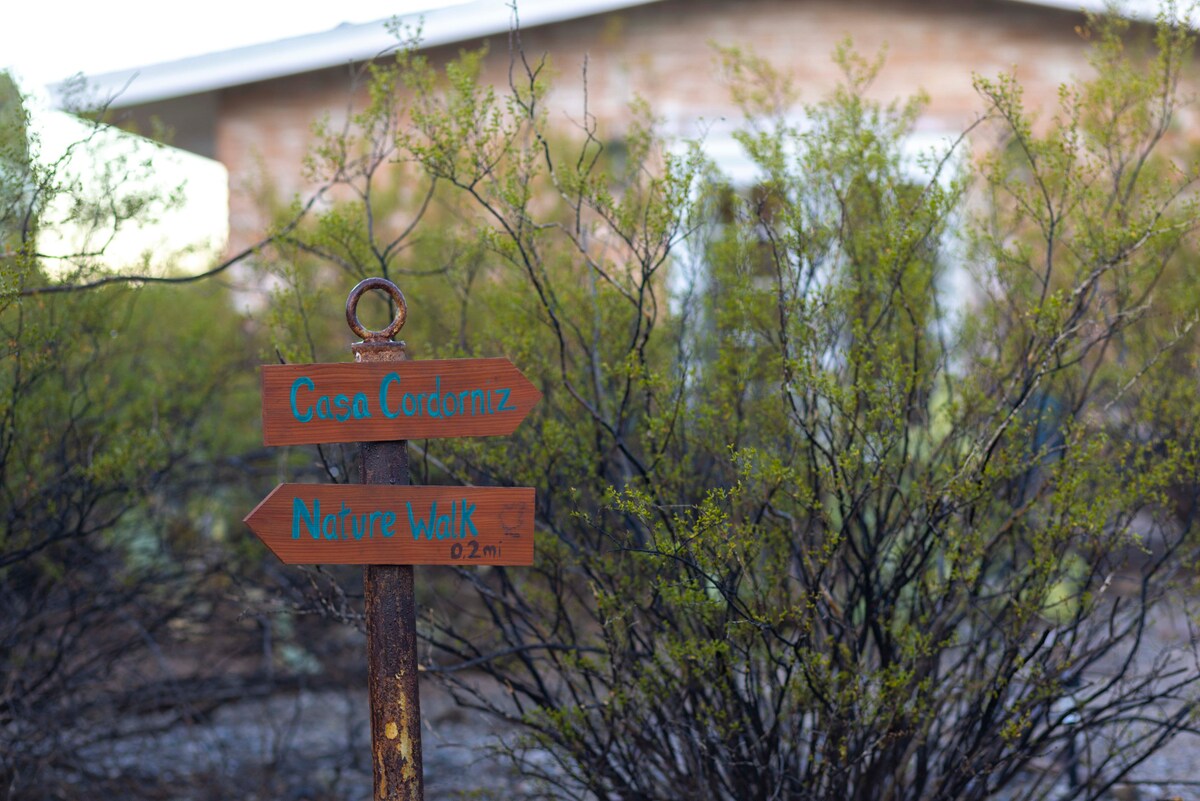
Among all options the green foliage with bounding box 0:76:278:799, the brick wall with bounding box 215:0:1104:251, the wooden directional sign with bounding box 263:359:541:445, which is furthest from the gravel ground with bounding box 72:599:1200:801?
the brick wall with bounding box 215:0:1104:251

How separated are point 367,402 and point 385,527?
0.97 ft

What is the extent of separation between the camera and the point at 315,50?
9438 mm

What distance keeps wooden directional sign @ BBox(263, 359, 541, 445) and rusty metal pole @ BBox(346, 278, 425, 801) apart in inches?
2.5

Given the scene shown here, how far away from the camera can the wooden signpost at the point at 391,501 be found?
2.72m

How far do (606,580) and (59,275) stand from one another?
7.60 feet

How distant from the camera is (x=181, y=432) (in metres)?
5.44

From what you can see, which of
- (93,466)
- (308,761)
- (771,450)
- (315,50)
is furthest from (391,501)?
(315,50)

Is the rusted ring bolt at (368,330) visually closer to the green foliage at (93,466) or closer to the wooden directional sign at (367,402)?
the wooden directional sign at (367,402)

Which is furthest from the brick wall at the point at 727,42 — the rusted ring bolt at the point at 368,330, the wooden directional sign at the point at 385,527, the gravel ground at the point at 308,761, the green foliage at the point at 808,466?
the wooden directional sign at the point at 385,527

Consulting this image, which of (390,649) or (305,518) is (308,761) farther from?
(305,518)

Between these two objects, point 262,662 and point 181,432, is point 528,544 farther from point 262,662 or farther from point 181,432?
point 262,662

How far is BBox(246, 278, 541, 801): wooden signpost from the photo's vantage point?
2719mm

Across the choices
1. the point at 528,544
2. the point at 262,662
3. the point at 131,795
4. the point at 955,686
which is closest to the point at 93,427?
the point at 131,795

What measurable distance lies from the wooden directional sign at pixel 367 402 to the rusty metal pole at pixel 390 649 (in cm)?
6
